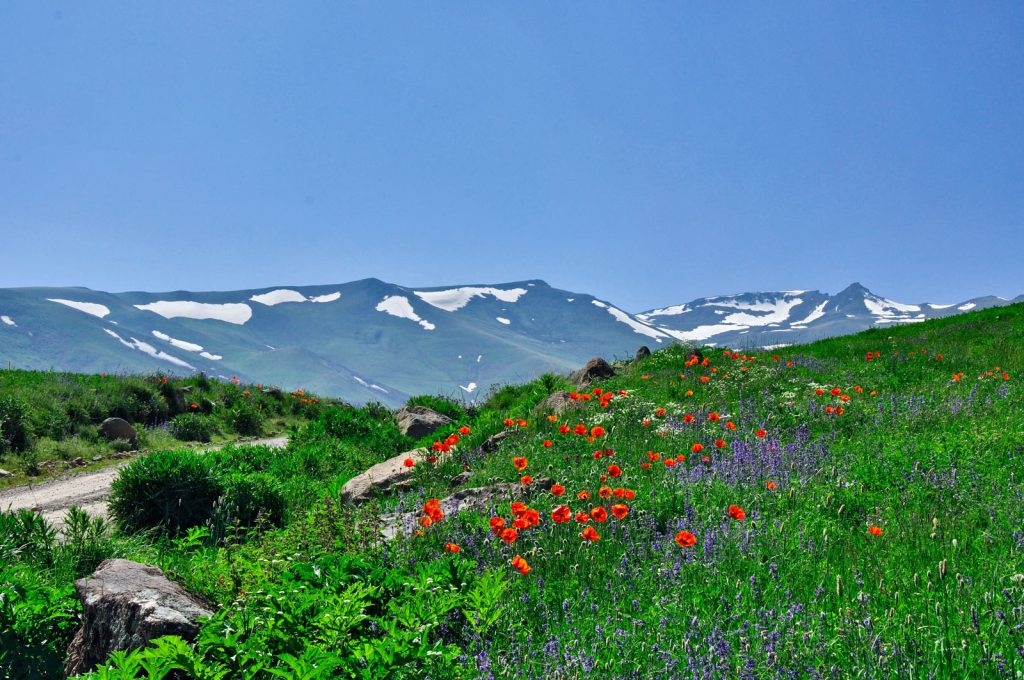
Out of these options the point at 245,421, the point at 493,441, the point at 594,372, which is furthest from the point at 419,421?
the point at 245,421

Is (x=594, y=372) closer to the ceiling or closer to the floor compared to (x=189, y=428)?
closer to the ceiling

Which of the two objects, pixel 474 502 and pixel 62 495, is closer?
pixel 474 502

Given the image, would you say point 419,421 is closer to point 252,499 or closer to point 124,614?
point 252,499

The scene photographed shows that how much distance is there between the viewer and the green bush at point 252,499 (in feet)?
26.2

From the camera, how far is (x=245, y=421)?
18.4 metres

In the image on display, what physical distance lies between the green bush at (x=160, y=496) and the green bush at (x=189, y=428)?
29.8 ft

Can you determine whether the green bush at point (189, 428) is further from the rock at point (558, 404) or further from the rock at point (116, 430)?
the rock at point (558, 404)

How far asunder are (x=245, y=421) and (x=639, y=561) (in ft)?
55.3

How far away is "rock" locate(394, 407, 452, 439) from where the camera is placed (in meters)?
14.2

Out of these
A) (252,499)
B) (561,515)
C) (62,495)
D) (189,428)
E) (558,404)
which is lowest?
(62,495)

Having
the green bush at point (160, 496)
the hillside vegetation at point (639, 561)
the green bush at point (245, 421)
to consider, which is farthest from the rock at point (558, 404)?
the green bush at point (245, 421)

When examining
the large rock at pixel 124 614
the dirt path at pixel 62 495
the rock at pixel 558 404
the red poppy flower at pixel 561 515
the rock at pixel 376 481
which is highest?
the rock at pixel 558 404

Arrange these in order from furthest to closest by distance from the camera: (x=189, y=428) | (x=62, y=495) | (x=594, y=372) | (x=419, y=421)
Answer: (x=189, y=428)
(x=594, y=372)
(x=419, y=421)
(x=62, y=495)

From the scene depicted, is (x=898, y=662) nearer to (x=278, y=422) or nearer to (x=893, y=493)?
(x=893, y=493)
